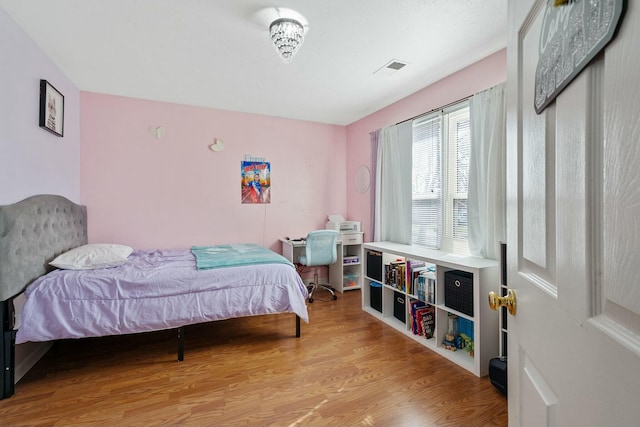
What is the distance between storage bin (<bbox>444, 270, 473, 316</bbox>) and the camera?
223cm

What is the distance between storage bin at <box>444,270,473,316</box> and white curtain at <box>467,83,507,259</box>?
323 mm

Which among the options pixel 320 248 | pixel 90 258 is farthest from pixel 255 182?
pixel 90 258

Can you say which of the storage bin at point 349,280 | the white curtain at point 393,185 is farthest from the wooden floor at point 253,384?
the storage bin at point 349,280

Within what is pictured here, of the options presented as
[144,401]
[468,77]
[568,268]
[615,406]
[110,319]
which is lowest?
[144,401]

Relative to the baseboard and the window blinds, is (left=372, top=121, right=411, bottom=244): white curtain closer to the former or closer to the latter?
the window blinds

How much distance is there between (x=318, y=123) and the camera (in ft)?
15.0

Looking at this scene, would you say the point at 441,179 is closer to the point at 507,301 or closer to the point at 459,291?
the point at 459,291

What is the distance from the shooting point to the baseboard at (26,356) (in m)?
2.08

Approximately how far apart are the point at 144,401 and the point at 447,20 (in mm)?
3217

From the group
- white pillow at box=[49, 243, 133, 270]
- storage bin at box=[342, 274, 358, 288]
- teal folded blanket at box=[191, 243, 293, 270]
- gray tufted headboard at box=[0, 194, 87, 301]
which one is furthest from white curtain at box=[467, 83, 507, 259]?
gray tufted headboard at box=[0, 194, 87, 301]

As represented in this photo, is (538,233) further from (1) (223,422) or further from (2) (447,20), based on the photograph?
(2) (447,20)

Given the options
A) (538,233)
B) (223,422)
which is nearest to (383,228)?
(223,422)

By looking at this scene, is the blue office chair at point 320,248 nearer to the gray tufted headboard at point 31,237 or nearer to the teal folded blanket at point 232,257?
the teal folded blanket at point 232,257

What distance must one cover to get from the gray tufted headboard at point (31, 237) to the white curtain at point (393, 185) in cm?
322
